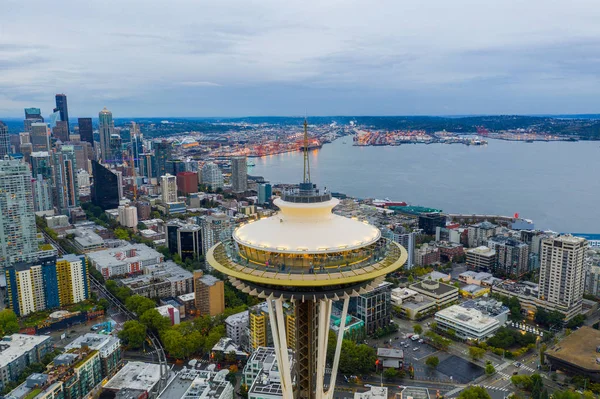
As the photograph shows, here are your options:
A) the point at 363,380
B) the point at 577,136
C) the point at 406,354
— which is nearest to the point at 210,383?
the point at 363,380

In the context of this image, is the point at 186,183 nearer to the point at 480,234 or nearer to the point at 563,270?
the point at 480,234

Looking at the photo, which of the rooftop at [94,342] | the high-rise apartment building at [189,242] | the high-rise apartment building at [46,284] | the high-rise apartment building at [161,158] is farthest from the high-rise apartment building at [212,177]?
the rooftop at [94,342]

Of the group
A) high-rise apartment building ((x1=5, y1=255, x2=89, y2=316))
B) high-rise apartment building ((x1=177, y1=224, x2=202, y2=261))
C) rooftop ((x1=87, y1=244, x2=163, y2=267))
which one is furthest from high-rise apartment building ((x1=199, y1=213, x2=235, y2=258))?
high-rise apartment building ((x1=5, y1=255, x2=89, y2=316))

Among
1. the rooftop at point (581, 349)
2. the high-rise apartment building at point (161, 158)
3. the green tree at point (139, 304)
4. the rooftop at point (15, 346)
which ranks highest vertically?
the high-rise apartment building at point (161, 158)

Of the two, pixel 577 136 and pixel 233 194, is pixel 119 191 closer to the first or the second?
pixel 233 194

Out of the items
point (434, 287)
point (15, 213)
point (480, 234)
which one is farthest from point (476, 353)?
point (15, 213)

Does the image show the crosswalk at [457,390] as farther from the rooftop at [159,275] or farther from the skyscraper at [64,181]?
the skyscraper at [64,181]

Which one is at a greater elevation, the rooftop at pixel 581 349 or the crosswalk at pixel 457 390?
the rooftop at pixel 581 349
